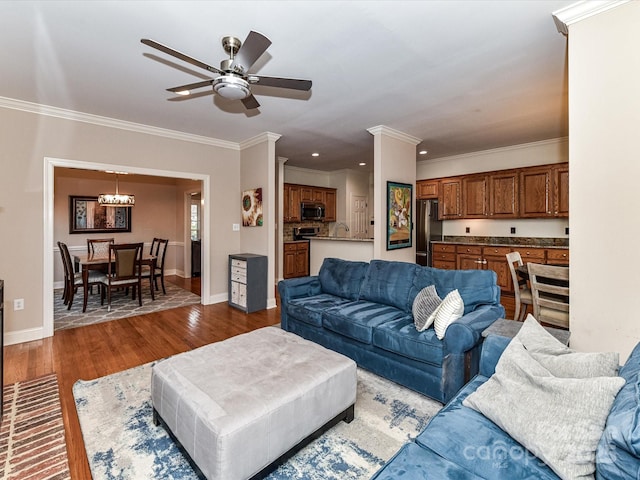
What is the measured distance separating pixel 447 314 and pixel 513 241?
4466 mm

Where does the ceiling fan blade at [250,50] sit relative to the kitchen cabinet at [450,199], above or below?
above

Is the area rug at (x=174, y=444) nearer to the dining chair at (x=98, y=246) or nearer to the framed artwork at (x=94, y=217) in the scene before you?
the dining chair at (x=98, y=246)

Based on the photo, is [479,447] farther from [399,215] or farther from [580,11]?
[399,215]

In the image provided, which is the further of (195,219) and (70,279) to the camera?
(195,219)

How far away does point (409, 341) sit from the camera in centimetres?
237

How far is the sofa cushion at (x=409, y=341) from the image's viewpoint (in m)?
2.25

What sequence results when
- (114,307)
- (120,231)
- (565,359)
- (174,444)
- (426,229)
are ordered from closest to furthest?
(565,359), (174,444), (114,307), (426,229), (120,231)

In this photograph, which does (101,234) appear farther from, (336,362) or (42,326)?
(336,362)

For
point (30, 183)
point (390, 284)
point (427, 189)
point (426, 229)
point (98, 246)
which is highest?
point (427, 189)

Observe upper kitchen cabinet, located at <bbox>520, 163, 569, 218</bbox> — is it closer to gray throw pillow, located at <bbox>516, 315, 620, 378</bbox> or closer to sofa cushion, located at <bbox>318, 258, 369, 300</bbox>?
sofa cushion, located at <bbox>318, 258, 369, 300</bbox>

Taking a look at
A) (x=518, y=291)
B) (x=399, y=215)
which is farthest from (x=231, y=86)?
(x=518, y=291)

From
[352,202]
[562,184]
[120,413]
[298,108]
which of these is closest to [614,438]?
[120,413]

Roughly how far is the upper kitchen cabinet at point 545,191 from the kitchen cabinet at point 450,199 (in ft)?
3.57

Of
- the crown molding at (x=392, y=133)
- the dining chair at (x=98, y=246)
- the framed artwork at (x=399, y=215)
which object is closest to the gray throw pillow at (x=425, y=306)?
the framed artwork at (x=399, y=215)
